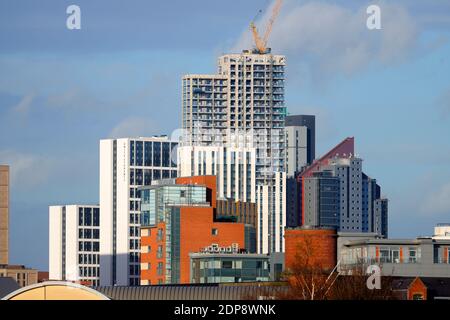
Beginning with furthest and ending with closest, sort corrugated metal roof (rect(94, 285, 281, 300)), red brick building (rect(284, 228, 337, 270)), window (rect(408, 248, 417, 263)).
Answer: red brick building (rect(284, 228, 337, 270))
window (rect(408, 248, 417, 263))
corrugated metal roof (rect(94, 285, 281, 300))

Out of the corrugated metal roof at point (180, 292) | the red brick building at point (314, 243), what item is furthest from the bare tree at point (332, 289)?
the red brick building at point (314, 243)

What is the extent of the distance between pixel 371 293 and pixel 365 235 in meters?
99.3

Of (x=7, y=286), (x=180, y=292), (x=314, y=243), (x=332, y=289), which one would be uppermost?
(x=314, y=243)

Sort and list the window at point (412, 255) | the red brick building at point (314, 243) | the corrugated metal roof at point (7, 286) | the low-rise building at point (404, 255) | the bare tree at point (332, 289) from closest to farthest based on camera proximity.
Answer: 1. the bare tree at point (332, 289)
2. the corrugated metal roof at point (7, 286)
3. the low-rise building at point (404, 255)
4. the window at point (412, 255)
5. the red brick building at point (314, 243)

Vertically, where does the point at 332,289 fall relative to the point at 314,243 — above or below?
below

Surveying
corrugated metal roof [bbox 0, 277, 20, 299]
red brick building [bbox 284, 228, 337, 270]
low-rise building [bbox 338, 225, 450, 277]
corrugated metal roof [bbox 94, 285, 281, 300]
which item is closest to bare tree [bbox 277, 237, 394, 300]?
corrugated metal roof [bbox 94, 285, 281, 300]

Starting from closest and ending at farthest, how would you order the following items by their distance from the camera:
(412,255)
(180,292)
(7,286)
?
1. (7,286)
2. (180,292)
3. (412,255)

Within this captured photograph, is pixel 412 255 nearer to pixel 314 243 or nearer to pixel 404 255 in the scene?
pixel 404 255

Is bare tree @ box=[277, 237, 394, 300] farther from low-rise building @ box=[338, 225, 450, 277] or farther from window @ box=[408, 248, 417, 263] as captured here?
window @ box=[408, 248, 417, 263]

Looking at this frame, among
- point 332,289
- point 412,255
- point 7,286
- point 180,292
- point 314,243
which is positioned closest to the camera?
point 332,289

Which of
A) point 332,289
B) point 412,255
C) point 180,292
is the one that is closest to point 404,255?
point 412,255

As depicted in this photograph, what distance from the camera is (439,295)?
12506 cm

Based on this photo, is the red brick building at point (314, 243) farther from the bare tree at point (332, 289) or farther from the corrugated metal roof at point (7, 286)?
the corrugated metal roof at point (7, 286)
